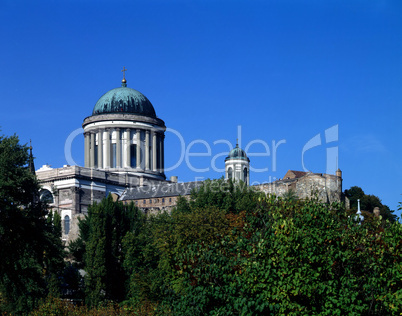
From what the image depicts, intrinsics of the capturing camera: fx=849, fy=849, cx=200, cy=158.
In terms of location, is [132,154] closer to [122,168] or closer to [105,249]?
[122,168]

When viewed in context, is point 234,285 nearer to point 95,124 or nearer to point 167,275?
point 167,275

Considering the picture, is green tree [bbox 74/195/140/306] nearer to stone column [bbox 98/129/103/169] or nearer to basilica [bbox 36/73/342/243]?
basilica [bbox 36/73/342/243]

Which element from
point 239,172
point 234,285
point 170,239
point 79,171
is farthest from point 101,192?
point 234,285

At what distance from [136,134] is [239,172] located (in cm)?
2069

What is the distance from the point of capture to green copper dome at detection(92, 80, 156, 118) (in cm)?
13700

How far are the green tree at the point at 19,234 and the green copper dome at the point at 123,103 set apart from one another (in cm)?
7607

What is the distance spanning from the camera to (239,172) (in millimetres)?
146375

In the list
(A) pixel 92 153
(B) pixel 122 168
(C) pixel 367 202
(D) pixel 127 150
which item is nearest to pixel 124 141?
(D) pixel 127 150

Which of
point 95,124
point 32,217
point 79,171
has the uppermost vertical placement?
point 95,124

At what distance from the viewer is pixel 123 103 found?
137625mm

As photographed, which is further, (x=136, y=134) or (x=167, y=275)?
(x=136, y=134)

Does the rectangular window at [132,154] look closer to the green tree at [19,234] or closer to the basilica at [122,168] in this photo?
the basilica at [122,168]

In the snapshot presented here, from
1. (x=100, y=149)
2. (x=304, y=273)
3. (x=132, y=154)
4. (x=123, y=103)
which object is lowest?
(x=304, y=273)

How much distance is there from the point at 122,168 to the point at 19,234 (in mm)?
73781
